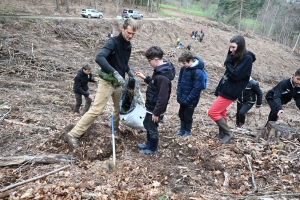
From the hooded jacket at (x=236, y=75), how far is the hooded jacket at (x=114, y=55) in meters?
1.78

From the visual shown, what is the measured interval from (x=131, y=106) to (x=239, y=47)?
2.04 m

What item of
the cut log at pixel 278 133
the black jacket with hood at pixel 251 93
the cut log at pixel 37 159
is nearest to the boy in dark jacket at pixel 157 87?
the cut log at pixel 37 159

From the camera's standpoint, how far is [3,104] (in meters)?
6.05

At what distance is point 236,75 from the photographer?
3852 millimetres

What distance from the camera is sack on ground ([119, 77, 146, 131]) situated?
3.84 meters

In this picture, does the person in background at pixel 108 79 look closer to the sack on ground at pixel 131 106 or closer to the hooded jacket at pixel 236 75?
the sack on ground at pixel 131 106

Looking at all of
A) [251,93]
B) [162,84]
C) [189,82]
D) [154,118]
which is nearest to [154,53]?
[162,84]

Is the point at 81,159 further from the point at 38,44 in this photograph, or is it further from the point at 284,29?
the point at 284,29

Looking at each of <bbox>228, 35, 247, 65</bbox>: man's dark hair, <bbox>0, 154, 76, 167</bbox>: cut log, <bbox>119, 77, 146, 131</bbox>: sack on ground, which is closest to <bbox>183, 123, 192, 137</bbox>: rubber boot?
<bbox>119, 77, 146, 131</bbox>: sack on ground

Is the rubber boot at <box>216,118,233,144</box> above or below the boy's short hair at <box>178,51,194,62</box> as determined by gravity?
below

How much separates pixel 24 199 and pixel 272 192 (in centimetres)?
300

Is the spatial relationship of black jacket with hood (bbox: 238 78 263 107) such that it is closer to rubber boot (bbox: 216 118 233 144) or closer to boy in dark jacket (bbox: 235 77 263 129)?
boy in dark jacket (bbox: 235 77 263 129)

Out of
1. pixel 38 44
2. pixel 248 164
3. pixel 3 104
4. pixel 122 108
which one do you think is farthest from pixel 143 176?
pixel 38 44

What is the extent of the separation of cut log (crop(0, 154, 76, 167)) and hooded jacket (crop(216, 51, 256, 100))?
2833 millimetres
